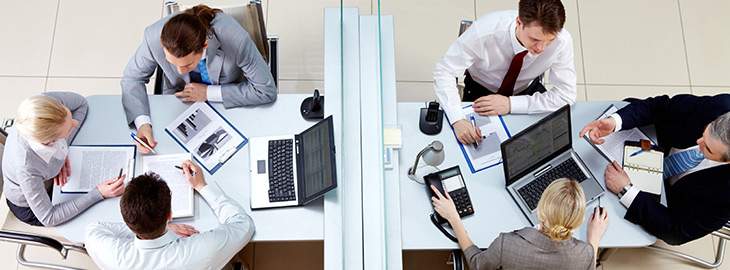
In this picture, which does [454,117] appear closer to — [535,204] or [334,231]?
[535,204]

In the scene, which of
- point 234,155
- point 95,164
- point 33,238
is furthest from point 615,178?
point 33,238

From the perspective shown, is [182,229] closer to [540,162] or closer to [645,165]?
[540,162]

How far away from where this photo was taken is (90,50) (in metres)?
3.71

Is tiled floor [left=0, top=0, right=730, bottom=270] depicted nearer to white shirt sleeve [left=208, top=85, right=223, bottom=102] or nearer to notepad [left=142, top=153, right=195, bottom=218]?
white shirt sleeve [left=208, top=85, right=223, bottom=102]

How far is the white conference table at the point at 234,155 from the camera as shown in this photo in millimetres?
2441

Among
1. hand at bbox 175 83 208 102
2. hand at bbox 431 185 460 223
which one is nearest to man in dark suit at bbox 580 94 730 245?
hand at bbox 431 185 460 223

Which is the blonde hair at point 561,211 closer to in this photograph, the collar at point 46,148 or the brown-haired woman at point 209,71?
the brown-haired woman at point 209,71

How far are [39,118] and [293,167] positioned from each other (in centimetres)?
94

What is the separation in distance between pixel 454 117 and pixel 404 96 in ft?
3.20

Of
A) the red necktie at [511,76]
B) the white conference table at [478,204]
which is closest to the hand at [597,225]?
the white conference table at [478,204]

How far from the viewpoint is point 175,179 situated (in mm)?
2527

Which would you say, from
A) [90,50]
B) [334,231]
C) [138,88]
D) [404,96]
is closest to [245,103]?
[138,88]

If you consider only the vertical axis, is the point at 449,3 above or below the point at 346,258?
above

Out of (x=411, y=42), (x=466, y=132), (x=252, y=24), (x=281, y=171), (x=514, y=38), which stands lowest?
(x=281, y=171)
